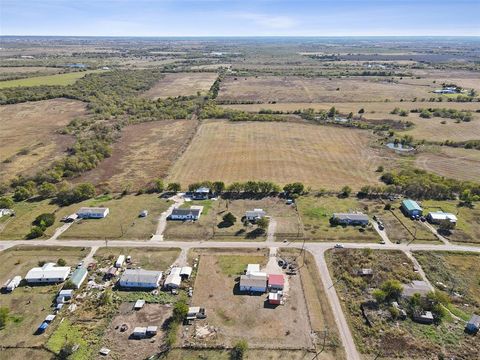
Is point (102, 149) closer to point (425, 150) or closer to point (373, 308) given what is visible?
point (373, 308)

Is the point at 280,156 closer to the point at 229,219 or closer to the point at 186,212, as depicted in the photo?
the point at 229,219

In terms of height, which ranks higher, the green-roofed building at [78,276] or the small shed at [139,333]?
the green-roofed building at [78,276]

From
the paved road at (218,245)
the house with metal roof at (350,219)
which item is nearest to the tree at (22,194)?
the paved road at (218,245)

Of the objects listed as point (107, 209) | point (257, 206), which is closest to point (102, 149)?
point (107, 209)

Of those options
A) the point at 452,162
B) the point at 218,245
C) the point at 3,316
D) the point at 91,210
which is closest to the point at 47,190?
the point at 91,210

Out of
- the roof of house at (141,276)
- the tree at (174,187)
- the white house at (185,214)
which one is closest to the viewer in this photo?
the roof of house at (141,276)

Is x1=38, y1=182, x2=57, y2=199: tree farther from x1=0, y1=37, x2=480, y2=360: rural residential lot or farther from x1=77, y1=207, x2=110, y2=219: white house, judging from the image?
x1=77, y1=207, x2=110, y2=219: white house

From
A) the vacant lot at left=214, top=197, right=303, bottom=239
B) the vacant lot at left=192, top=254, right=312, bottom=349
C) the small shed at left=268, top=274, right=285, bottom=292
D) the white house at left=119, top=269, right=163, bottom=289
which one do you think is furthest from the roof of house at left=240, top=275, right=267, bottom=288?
the vacant lot at left=214, top=197, right=303, bottom=239

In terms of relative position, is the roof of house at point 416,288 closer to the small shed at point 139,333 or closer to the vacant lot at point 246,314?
the vacant lot at point 246,314
